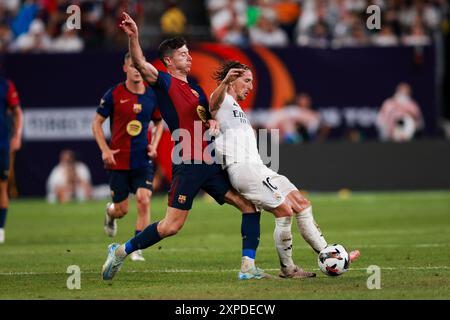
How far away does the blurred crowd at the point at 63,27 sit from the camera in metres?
28.8

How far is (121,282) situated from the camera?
1177cm

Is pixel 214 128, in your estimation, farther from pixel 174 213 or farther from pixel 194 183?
pixel 174 213

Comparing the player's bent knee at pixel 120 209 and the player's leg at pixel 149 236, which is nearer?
the player's leg at pixel 149 236

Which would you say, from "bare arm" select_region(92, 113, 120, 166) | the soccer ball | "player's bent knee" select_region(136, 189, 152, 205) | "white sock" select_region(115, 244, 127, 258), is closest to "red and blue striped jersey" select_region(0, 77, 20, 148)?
"bare arm" select_region(92, 113, 120, 166)

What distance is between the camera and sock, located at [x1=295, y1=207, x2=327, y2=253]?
39.8 ft

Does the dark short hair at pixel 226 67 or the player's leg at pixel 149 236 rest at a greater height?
the dark short hair at pixel 226 67

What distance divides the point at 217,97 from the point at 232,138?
0.71 metres

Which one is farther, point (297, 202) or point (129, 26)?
point (297, 202)

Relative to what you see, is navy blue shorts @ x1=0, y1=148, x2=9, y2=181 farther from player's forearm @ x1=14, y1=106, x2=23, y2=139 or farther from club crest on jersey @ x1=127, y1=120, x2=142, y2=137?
club crest on jersey @ x1=127, y1=120, x2=142, y2=137

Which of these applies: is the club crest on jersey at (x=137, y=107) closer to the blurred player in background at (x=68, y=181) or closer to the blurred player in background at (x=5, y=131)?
the blurred player in background at (x=5, y=131)

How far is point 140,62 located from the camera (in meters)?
11.4

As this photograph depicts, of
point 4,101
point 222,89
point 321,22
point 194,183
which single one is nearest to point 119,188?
point 4,101

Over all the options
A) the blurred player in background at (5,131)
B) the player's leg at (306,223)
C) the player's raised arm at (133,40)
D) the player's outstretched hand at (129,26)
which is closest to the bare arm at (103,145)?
the blurred player in background at (5,131)

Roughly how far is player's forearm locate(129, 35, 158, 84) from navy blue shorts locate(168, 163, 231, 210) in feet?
3.38
